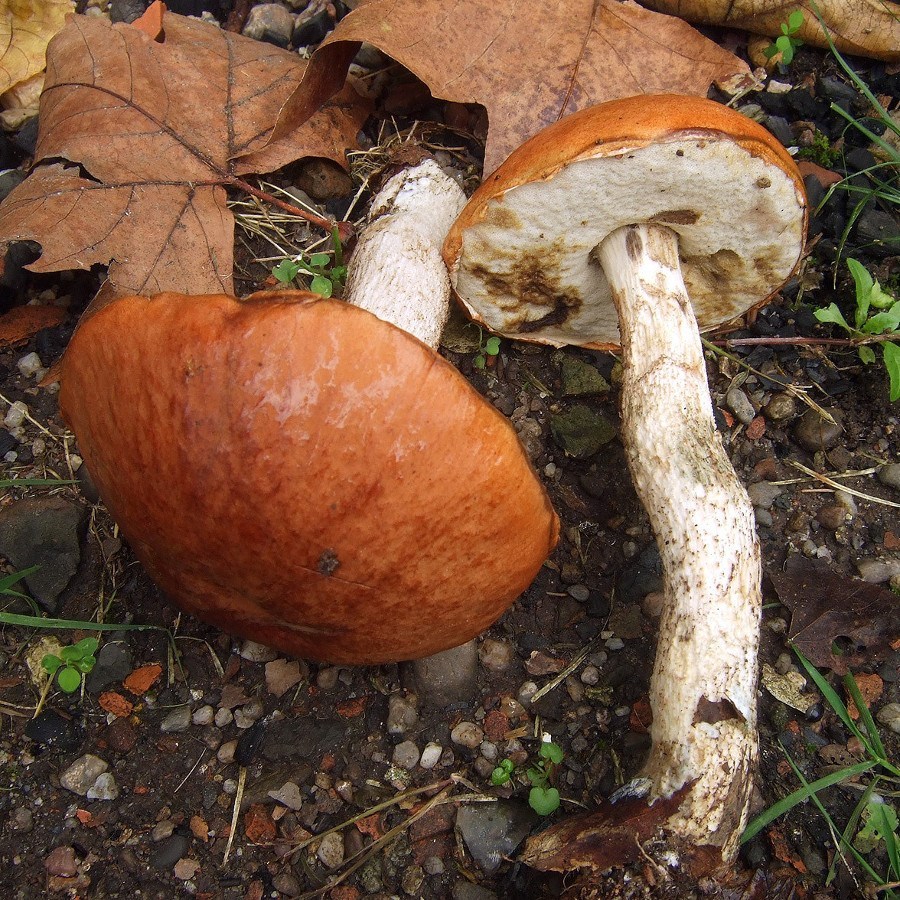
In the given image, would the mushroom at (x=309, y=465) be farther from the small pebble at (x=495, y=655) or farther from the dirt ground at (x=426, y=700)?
the small pebble at (x=495, y=655)

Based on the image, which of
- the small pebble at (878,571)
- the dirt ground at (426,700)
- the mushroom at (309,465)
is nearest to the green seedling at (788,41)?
the dirt ground at (426,700)

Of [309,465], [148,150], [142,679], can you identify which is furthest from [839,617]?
[148,150]

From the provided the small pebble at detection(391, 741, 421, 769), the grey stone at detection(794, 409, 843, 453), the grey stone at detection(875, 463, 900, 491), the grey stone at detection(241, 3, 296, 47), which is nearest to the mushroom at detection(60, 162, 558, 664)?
the small pebble at detection(391, 741, 421, 769)

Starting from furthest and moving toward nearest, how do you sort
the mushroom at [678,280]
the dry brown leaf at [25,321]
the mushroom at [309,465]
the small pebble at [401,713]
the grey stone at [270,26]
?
the grey stone at [270,26], the dry brown leaf at [25,321], the small pebble at [401,713], the mushroom at [678,280], the mushroom at [309,465]

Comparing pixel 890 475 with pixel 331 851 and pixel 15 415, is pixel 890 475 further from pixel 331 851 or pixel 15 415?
pixel 15 415

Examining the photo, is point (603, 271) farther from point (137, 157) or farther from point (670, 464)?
point (137, 157)
